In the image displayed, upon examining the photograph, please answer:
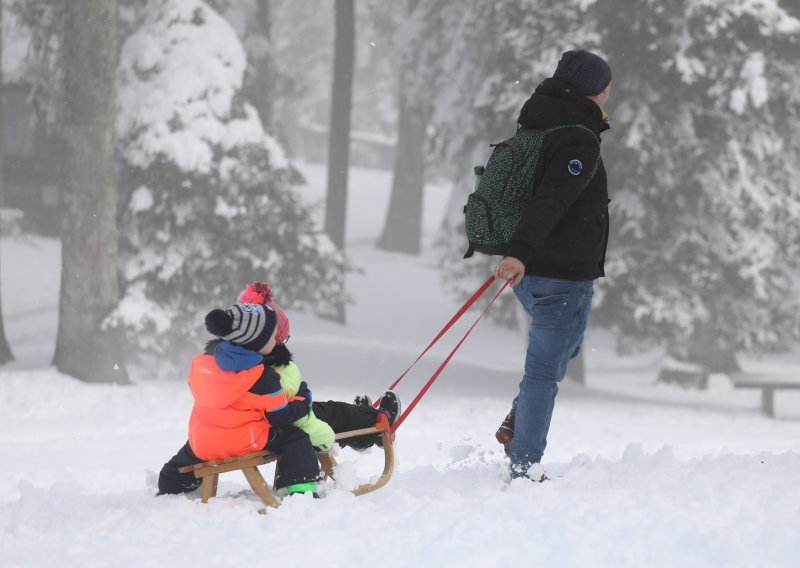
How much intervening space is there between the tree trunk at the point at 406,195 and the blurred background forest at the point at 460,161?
43.5 feet

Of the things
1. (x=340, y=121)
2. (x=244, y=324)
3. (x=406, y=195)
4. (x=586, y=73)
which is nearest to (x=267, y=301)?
(x=244, y=324)

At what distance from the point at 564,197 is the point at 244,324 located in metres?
1.58

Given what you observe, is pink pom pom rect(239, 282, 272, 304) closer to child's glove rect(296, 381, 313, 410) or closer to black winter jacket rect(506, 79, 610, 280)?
child's glove rect(296, 381, 313, 410)

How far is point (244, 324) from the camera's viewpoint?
4.71 m

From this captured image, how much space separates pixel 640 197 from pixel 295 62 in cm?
3700

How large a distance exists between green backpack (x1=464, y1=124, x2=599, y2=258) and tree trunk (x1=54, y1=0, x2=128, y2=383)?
879cm

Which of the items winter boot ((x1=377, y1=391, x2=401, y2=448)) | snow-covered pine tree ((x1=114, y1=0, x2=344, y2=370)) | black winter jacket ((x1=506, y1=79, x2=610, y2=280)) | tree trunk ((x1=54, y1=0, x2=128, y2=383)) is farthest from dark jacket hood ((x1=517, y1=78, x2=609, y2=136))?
snow-covered pine tree ((x1=114, y1=0, x2=344, y2=370))

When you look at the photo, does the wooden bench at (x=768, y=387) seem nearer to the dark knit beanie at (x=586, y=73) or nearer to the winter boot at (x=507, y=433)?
the winter boot at (x=507, y=433)

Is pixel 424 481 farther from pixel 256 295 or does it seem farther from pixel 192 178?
pixel 192 178

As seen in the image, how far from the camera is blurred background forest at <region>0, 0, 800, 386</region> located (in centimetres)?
1287

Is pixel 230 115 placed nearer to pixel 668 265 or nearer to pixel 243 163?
pixel 243 163

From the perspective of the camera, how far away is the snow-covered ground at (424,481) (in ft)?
13.5

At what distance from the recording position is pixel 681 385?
18.8 meters

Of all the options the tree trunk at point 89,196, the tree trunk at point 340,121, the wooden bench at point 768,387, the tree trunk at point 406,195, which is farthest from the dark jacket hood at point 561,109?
the tree trunk at point 406,195
